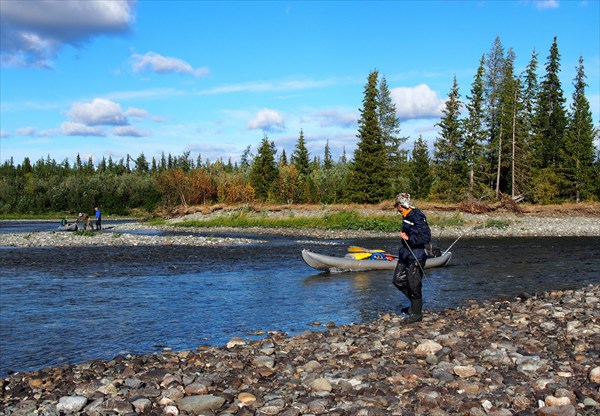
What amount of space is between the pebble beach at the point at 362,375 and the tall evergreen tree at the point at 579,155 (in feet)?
167

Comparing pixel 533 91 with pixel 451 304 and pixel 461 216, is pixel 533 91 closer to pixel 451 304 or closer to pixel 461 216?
pixel 461 216

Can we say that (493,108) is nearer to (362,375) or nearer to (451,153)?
(451,153)

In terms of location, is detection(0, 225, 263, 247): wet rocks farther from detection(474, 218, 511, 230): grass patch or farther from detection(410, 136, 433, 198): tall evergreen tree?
detection(410, 136, 433, 198): tall evergreen tree

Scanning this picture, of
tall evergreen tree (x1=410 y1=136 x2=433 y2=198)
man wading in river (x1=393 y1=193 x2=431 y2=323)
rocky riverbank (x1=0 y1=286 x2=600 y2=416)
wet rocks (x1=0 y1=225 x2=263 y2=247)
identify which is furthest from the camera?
tall evergreen tree (x1=410 y1=136 x2=433 y2=198)

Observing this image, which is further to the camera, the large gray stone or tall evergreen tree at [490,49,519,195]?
tall evergreen tree at [490,49,519,195]

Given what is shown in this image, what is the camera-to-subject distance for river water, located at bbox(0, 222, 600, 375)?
37.7ft

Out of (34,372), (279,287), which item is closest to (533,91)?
(279,287)

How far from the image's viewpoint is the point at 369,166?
61.2 m

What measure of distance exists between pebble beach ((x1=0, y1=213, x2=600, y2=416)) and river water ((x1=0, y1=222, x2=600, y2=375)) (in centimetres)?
181

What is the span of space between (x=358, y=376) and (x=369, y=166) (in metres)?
54.6

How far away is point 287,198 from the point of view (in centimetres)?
6862

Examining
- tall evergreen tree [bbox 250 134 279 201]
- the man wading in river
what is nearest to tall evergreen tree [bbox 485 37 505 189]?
tall evergreen tree [bbox 250 134 279 201]

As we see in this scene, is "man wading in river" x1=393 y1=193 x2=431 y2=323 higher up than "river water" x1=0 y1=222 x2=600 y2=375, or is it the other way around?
"man wading in river" x1=393 y1=193 x2=431 y2=323

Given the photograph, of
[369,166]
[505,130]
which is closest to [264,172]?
[369,166]
